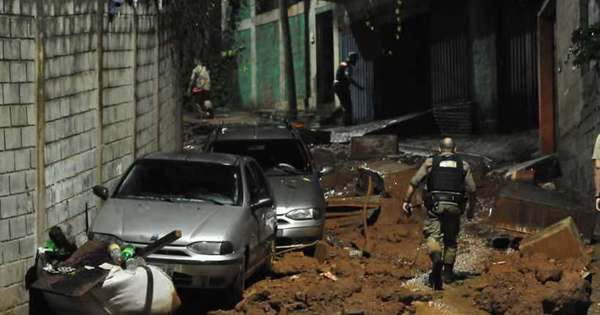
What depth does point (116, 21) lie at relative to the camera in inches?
483

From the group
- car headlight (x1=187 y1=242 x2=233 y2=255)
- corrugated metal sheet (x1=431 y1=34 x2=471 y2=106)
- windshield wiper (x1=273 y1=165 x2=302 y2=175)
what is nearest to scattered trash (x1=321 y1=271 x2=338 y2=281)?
car headlight (x1=187 y1=242 x2=233 y2=255)

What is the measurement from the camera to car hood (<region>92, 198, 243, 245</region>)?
344 inches

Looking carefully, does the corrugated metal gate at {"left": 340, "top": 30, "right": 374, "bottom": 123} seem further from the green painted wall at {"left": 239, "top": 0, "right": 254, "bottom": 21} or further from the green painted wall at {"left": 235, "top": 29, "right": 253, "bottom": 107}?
the green painted wall at {"left": 235, "top": 29, "right": 253, "bottom": 107}

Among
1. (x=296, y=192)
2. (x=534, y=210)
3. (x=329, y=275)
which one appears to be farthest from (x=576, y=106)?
(x=329, y=275)

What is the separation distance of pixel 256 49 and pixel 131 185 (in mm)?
26097

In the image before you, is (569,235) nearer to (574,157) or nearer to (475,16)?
(574,157)

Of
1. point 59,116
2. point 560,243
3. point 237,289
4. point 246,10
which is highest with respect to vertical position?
point 246,10

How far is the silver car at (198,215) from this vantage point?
8641mm

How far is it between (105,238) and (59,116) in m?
1.59

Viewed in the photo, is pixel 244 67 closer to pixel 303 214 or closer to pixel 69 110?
pixel 303 214

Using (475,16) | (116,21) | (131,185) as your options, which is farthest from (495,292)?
(475,16)

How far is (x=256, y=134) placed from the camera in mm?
13320

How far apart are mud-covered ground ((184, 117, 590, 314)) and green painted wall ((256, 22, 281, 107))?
2054 centimetres

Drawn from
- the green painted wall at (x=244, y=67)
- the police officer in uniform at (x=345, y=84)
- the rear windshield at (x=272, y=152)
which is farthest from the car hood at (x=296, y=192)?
the green painted wall at (x=244, y=67)
